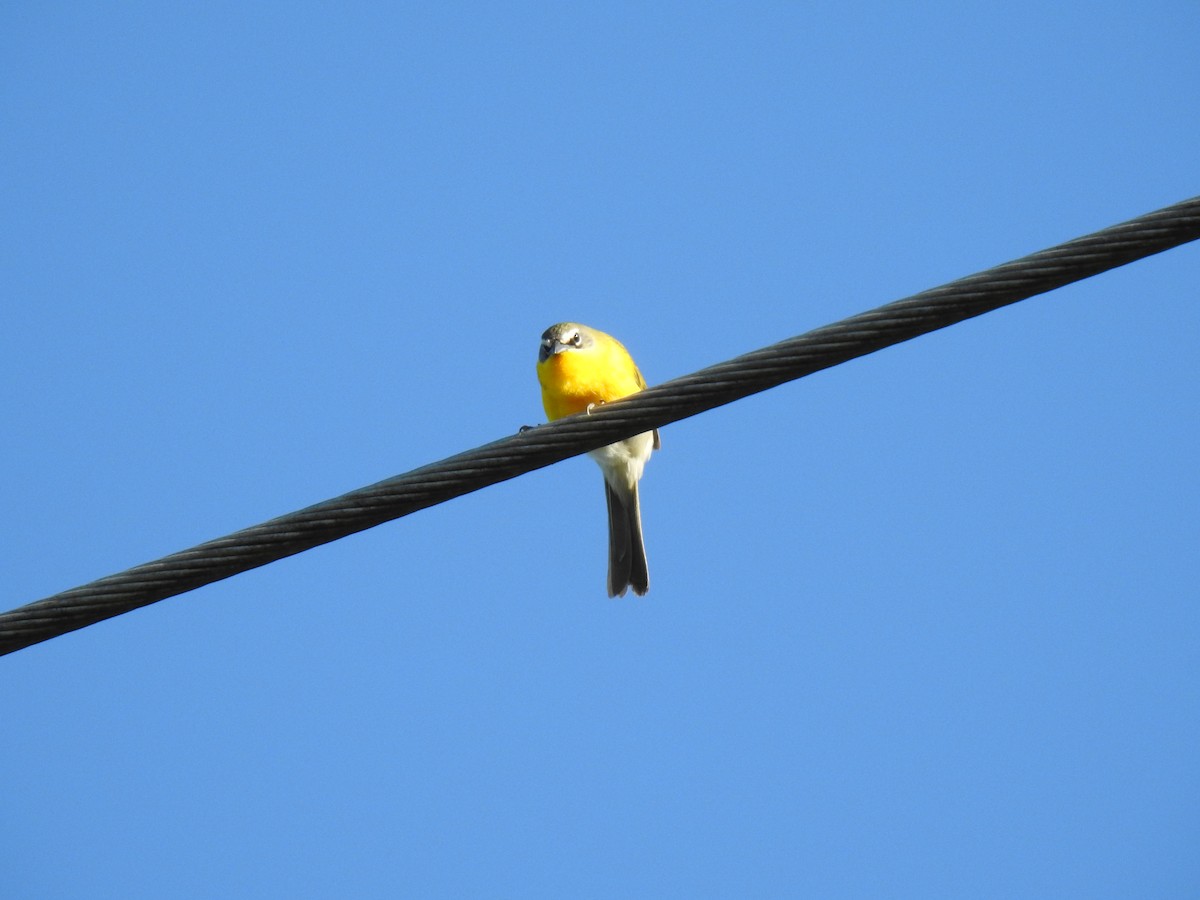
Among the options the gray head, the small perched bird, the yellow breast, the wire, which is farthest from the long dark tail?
the wire

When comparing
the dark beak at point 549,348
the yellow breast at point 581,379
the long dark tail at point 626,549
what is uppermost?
the dark beak at point 549,348

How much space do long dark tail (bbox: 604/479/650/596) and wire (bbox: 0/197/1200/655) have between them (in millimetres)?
4120

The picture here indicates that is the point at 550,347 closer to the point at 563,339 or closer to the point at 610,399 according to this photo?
the point at 563,339

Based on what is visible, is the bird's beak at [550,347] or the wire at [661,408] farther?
the bird's beak at [550,347]

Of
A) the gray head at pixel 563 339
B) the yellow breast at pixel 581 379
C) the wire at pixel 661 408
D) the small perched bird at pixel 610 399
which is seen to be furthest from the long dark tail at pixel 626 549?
the wire at pixel 661 408

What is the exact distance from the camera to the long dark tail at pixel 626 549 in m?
7.80

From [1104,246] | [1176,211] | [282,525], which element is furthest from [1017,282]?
[282,525]

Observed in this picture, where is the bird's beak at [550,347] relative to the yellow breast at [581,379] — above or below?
above

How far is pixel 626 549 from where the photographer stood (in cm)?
785

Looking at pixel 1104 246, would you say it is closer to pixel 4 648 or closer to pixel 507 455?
pixel 507 455

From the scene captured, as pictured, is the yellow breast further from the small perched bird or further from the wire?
the wire

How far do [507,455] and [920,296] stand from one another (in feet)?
4.26

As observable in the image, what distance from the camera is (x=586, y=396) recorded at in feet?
22.3

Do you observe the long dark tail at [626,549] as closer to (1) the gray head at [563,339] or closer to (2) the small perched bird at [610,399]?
(2) the small perched bird at [610,399]
